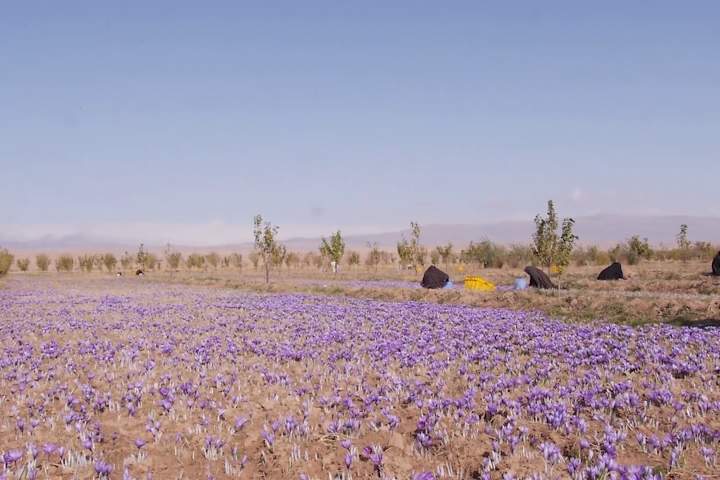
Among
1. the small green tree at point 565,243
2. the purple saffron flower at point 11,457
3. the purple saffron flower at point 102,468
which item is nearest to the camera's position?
the purple saffron flower at point 102,468

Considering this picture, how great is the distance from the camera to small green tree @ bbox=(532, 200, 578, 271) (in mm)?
34750

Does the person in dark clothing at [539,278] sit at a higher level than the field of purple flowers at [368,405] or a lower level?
higher

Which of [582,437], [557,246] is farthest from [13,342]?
[557,246]

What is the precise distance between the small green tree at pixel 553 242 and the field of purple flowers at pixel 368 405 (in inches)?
815

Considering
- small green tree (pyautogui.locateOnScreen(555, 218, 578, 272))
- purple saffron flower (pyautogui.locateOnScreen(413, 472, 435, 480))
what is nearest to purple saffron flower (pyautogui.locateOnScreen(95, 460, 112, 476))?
purple saffron flower (pyautogui.locateOnScreen(413, 472, 435, 480))

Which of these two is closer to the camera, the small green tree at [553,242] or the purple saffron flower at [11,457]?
the purple saffron flower at [11,457]

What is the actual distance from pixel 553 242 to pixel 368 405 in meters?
31.3

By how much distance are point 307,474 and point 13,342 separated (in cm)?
1208

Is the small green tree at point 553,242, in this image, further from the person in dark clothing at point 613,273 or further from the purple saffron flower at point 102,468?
the purple saffron flower at point 102,468

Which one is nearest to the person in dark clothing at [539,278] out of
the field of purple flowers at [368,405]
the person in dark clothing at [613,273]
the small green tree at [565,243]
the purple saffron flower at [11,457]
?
the small green tree at [565,243]

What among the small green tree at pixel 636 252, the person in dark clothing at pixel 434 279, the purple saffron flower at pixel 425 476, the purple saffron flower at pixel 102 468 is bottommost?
the purple saffron flower at pixel 102 468

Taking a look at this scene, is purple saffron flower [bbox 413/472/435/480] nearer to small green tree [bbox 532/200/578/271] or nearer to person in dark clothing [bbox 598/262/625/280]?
small green tree [bbox 532/200/578/271]

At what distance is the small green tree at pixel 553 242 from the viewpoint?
1368 inches

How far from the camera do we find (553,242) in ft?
120
